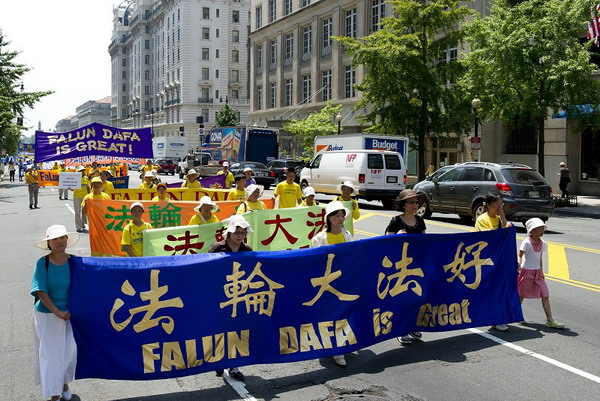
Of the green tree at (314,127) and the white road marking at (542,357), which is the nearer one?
the white road marking at (542,357)

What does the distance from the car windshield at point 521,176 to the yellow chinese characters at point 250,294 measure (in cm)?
1298

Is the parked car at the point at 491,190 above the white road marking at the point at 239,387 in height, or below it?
above

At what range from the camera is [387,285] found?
657 centimetres

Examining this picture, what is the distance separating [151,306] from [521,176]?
46.8 ft

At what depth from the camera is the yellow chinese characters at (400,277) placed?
257 inches

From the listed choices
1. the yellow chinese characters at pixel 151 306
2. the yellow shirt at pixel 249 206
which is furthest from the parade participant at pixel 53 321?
the yellow shirt at pixel 249 206

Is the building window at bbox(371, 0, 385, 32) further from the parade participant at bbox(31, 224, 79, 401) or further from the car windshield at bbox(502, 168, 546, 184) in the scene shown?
the parade participant at bbox(31, 224, 79, 401)

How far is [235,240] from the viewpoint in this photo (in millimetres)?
5910

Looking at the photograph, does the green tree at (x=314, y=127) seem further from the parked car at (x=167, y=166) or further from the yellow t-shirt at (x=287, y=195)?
the yellow t-shirt at (x=287, y=195)

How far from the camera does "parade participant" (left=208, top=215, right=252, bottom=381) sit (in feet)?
19.2

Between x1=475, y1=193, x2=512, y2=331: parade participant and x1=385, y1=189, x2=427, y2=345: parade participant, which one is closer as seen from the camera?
x1=385, y1=189, x2=427, y2=345: parade participant

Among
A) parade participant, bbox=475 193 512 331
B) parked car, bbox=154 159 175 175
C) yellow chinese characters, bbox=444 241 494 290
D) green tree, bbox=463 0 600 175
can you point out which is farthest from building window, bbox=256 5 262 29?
yellow chinese characters, bbox=444 241 494 290

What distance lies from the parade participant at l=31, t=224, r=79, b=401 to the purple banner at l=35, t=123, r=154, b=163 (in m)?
12.8

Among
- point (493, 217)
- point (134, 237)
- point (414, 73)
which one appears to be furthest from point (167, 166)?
point (493, 217)
